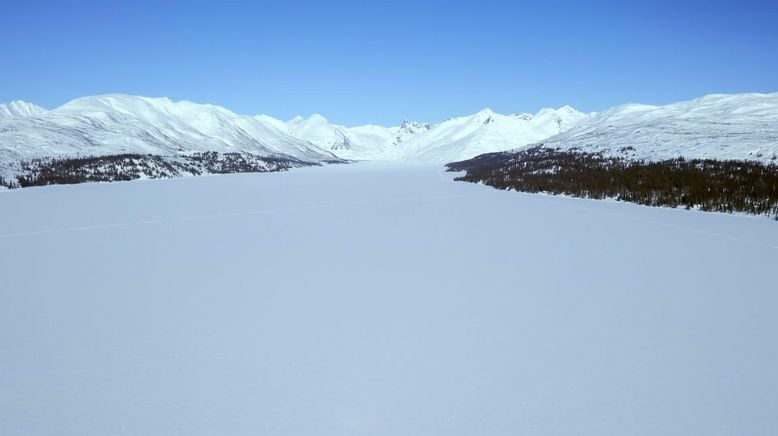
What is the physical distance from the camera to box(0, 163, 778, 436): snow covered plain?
443 cm

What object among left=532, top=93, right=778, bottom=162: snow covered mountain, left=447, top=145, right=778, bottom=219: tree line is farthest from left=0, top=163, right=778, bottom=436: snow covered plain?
left=532, top=93, right=778, bottom=162: snow covered mountain

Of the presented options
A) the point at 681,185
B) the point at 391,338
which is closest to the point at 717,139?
the point at 681,185

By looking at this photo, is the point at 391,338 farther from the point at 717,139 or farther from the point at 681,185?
the point at 717,139

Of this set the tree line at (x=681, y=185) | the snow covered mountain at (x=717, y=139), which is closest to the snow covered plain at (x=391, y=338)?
the tree line at (x=681, y=185)

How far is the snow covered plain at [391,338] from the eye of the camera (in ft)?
14.5

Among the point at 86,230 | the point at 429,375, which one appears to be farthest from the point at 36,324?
the point at 86,230

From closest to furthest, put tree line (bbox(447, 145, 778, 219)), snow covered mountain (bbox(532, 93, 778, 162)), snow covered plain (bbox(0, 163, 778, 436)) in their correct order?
snow covered plain (bbox(0, 163, 778, 436)) → tree line (bbox(447, 145, 778, 219)) → snow covered mountain (bbox(532, 93, 778, 162))

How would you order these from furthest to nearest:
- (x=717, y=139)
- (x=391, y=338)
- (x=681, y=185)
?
(x=717, y=139)
(x=681, y=185)
(x=391, y=338)

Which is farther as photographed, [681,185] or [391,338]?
[681,185]

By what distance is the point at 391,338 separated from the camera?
21.0 feet

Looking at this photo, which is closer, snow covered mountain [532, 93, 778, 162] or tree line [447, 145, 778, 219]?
tree line [447, 145, 778, 219]

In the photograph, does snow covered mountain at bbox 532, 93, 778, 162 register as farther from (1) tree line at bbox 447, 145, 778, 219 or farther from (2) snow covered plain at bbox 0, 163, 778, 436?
(2) snow covered plain at bbox 0, 163, 778, 436

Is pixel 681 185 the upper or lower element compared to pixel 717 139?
lower

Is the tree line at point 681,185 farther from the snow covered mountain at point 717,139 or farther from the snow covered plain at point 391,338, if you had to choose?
the snow covered plain at point 391,338
